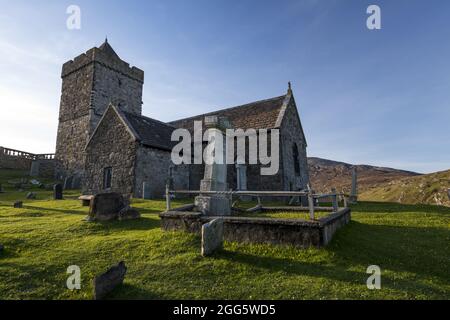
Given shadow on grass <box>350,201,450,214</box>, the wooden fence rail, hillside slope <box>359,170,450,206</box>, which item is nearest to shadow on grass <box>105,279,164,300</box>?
the wooden fence rail

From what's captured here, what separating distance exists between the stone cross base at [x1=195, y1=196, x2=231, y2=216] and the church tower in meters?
23.6

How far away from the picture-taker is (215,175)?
9.88m

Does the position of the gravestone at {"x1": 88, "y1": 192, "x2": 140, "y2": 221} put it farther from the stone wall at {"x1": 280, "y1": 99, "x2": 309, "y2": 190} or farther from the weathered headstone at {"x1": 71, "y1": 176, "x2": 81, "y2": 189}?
the weathered headstone at {"x1": 71, "y1": 176, "x2": 81, "y2": 189}

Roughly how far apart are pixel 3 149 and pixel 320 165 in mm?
64536

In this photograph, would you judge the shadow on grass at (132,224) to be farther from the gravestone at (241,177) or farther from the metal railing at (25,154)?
the metal railing at (25,154)

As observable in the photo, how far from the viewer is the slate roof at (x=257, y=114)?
20625mm

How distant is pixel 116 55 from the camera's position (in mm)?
→ 35094

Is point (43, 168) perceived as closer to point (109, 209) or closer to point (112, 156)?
point (112, 156)

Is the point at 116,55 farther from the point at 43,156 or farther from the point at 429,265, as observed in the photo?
the point at 429,265

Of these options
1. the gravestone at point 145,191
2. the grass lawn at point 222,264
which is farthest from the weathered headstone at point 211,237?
the gravestone at point 145,191

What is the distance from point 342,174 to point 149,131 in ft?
167

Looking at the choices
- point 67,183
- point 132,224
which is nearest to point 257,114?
point 132,224

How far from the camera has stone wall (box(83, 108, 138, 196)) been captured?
18.6 m
